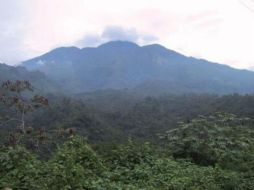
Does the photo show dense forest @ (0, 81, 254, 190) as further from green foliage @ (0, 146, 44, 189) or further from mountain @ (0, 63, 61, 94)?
mountain @ (0, 63, 61, 94)

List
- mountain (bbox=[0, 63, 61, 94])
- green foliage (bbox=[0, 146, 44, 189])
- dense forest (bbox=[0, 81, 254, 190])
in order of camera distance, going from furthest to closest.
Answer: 1. mountain (bbox=[0, 63, 61, 94])
2. dense forest (bbox=[0, 81, 254, 190])
3. green foliage (bbox=[0, 146, 44, 189])

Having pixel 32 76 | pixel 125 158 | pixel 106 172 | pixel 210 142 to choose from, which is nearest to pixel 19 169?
pixel 106 172

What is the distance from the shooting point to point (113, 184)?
600cm

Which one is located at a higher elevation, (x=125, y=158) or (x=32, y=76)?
(x=32, y=76)

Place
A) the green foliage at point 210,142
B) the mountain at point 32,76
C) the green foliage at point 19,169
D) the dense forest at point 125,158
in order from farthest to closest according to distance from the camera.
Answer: the mountain at point 32,76 → the green foliage at point 210,142 → the dense forest at point 125,158 → the green foliage at point 19,169

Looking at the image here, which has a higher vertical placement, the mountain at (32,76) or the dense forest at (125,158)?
the mountain at (32,76)

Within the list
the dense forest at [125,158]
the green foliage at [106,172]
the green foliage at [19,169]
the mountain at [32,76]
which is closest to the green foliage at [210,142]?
the dense forest at [125,158]

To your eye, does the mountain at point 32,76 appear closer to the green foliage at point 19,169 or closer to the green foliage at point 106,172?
the green foliage at point 106,172

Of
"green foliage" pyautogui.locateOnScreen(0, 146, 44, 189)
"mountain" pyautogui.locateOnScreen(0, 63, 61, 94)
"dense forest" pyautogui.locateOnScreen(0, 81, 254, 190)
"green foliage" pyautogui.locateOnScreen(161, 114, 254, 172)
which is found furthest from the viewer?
"mountain" pyautogui.locateOnScreen(0, 63, 61, 94)

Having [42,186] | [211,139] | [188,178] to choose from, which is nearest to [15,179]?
[42,186]

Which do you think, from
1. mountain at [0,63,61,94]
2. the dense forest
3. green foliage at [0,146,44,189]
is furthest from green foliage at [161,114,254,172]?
mountain at [0,63,61,94]

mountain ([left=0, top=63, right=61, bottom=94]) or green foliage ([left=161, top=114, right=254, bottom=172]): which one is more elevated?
mountain ([left=0, top=63, right=61, bottom=94])

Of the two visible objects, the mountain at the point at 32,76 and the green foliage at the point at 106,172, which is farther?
the mountain at the point at 32,76

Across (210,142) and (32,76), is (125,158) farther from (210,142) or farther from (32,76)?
(32,76)
